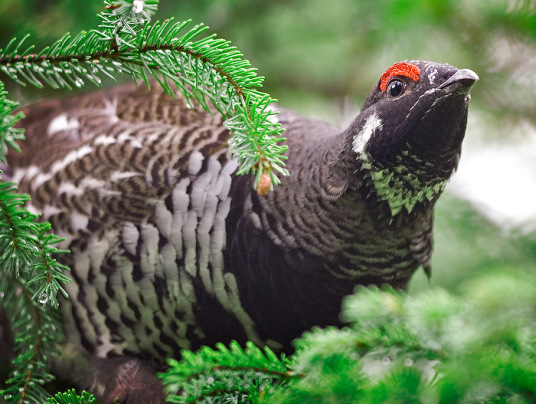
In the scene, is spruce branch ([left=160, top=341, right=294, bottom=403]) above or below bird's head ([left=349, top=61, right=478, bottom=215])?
below

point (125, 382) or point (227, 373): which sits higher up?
point (227, 373)

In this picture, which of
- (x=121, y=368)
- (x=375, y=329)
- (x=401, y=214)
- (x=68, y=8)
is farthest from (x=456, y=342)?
(x=68, y=8)

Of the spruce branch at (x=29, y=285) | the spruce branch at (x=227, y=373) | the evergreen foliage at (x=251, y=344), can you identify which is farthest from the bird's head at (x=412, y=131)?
the spruce branch at (x=29, y=285)

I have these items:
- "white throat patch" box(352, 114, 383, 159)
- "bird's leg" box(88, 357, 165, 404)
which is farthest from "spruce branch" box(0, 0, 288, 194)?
"bird's leg" box(88, 357, 165, 404)

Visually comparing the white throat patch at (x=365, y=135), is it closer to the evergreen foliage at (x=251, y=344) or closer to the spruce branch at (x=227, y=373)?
the evergreen foliage at (x=251, y=344)

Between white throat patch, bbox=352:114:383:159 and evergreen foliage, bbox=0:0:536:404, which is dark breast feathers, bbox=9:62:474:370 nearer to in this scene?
white throat patch, bbox=352:114:383:159

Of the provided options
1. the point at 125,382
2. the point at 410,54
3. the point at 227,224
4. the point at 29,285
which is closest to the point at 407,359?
the point at 227,224

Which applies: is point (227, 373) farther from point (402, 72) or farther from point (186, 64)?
point (402, 72)

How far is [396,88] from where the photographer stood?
179cm

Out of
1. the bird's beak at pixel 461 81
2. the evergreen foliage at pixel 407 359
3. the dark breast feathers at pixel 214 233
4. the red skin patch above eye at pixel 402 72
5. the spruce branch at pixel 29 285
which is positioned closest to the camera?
the evergreen foliage at pixel 407 359

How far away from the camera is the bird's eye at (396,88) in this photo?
1.78 metres

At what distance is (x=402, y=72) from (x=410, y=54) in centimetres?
160

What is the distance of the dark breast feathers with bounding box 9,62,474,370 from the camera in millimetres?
1890

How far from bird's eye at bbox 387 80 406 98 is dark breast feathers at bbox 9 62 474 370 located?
0.10 feet
